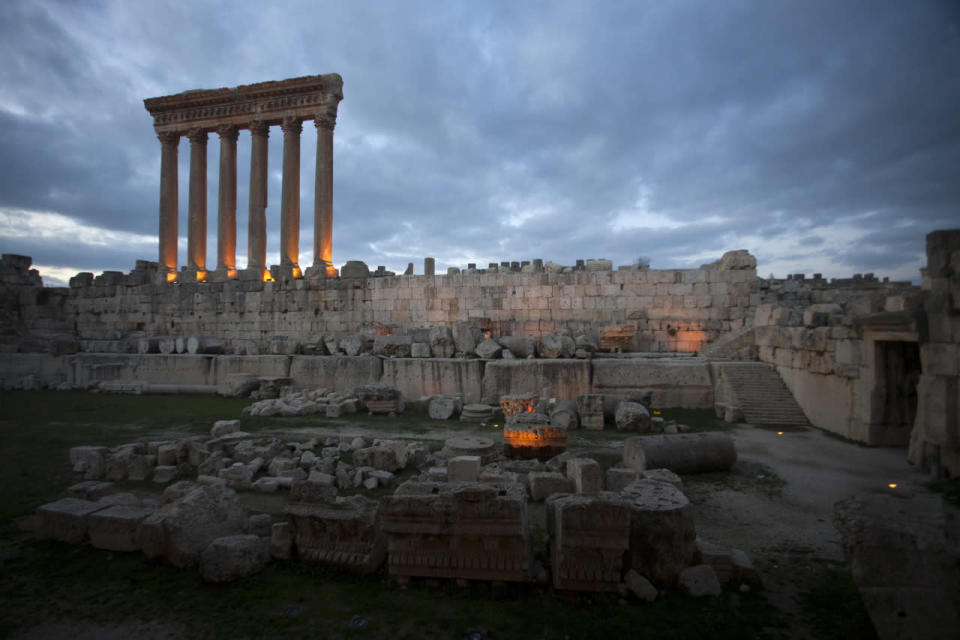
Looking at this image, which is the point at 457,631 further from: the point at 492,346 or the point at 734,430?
the point at 492,346

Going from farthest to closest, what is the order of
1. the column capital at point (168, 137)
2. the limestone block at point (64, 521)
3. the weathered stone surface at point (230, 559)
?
the column capital at point (168, 137), the limestone block at point (64, 521), the weathered stone surface at point (230, 559)

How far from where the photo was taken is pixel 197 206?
19.9 m

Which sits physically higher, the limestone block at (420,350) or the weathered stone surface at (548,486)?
the limestone block at (420,350)

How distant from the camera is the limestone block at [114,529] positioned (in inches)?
161

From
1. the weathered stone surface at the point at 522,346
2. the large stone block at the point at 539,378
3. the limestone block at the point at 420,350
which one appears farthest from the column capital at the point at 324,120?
the large stone block at the point at 539,378

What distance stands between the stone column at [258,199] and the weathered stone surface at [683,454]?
16015 millimetres

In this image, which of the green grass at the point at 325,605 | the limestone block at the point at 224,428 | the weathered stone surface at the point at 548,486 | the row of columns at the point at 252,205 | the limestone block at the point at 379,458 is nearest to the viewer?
the green grass at the point at 325,605

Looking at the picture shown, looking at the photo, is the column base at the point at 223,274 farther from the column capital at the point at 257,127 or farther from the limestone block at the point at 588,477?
the limestone block at the point at 588,477

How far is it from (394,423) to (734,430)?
564cm

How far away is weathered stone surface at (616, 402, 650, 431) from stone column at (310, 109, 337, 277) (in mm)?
11906

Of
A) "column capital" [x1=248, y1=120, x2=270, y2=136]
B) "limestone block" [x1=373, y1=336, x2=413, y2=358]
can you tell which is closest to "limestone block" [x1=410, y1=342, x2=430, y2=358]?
"limestone block" [x1=373, y1=336, x2=413, y2=358]

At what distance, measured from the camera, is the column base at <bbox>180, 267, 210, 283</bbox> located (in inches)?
757

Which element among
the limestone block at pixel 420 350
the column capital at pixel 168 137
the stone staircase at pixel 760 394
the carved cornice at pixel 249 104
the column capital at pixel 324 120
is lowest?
the stone staircase at pixel 760 394

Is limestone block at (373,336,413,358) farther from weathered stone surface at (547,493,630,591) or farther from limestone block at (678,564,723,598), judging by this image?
limestone block at (678,564,723,598)
